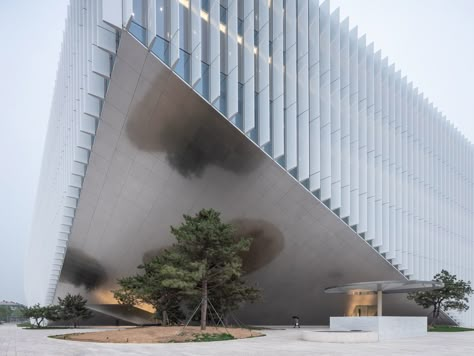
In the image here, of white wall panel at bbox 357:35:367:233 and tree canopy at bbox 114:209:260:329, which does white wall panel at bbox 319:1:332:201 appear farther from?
tree canopy at bbox 114:209:260:329

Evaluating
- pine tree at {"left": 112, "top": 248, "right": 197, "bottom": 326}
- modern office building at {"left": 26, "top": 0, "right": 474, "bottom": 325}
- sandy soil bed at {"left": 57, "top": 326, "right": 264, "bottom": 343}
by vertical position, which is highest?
modern office building at {"left": 26, "top": 0, "right": 474, "bottom": 325}

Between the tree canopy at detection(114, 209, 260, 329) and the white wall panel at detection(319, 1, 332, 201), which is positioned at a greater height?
the white wall panel at detection(319, 1, 332, 201)

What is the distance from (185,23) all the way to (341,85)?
13.3m

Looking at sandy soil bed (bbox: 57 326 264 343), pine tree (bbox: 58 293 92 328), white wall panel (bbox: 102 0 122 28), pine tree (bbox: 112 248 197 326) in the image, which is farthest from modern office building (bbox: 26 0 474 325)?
sandy soil bed (bbox: 57 326 264 343)

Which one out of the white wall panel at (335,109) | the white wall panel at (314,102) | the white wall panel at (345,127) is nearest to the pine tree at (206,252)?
the white wall panel at (314,102)

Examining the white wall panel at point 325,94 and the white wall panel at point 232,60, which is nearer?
the white wall panel at point 232,60

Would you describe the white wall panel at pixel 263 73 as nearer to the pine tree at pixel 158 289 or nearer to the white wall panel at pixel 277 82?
the white wall panel at pixel 277 82

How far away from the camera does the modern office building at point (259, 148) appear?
71.3 ft

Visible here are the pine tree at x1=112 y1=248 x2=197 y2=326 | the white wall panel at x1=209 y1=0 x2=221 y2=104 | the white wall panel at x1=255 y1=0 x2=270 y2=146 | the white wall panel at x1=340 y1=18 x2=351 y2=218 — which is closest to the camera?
the white wall panel at x1=209 y1=0 x2=221 y2=104

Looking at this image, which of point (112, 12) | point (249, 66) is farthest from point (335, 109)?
point (112, 12)

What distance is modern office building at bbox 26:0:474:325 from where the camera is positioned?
856 inches

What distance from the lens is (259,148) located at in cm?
2416

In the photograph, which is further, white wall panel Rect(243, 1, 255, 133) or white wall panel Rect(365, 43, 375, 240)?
white wall panel Rect(365, 43, 375, 240)

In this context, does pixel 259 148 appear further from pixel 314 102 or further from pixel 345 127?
pixel 345 127
